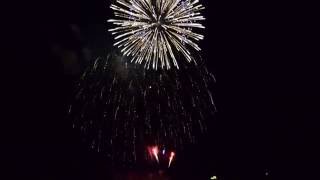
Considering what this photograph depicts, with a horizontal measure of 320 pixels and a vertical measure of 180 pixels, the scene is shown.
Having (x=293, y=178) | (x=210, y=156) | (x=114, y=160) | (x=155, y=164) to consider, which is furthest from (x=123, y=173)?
(x=293, y=178)

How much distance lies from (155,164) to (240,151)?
495 centimetres

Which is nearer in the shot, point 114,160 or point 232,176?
point 114,160

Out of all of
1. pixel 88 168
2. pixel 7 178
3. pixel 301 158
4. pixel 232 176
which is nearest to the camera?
pixel 7 178

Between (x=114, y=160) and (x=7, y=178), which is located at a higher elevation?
(x=114, y=160)

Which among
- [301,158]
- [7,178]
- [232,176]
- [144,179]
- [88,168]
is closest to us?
[7,178]

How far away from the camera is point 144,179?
23000 millimetres

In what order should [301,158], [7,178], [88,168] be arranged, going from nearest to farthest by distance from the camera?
[7,178]
[301,158]
[88,168]

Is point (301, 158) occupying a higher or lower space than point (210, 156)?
lower

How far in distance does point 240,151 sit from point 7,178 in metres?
12.5

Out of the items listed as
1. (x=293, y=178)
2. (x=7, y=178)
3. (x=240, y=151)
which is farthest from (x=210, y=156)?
(x=7, y=178)

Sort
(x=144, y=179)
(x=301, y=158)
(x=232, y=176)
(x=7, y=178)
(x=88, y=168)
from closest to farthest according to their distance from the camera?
(x=7, y=178)
(x=301, y=158)
(x=88, y=168)
(x=144, y=179)
(x=232, y=176)

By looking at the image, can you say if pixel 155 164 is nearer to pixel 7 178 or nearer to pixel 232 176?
pixel 232 176

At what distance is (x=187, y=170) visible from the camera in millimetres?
24844

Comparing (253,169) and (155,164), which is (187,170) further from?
(253,169)
